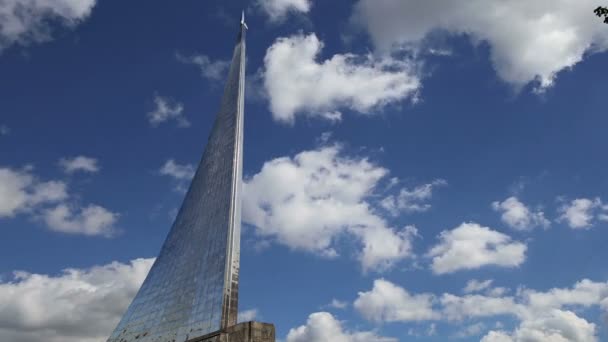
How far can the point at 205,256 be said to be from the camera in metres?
27.1

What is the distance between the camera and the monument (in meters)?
23.0

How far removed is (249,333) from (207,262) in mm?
7035

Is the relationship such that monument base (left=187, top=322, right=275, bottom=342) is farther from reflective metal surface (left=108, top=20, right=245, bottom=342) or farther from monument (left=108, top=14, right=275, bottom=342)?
reflective metal surface (left=108, top=20, right=245, bottom=342)

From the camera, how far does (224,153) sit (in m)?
31.8

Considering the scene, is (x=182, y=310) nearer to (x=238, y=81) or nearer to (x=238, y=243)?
(x=238, y=243)

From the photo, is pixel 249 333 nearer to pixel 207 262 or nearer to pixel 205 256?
pixel 207 262

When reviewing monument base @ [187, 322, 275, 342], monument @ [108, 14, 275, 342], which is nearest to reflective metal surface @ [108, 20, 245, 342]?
monument @ [108, 14, 275, 342]

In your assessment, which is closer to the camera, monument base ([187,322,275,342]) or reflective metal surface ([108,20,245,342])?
monument base ([187,322,275,342])

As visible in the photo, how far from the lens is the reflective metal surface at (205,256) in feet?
78.1

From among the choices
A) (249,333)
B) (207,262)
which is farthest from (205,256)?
(249,333)

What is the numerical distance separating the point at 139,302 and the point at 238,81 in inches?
602

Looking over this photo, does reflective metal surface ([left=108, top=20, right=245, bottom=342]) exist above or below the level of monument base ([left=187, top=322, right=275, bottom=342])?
above

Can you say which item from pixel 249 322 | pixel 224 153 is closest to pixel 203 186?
pixel 224 153

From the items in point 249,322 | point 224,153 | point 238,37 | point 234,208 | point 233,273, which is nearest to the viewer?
point 249,322
